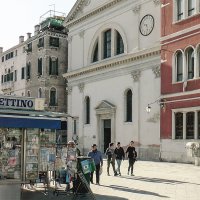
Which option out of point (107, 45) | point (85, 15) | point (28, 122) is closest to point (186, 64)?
point (107, 45)

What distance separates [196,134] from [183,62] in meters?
4.86

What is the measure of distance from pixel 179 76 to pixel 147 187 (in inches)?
563

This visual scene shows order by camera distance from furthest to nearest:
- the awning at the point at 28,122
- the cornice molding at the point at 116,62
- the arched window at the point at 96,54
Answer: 1. the arched window at the point at 96,54
2. the cornice molding at the point at 116,62
3. the awning at the point at 28,122

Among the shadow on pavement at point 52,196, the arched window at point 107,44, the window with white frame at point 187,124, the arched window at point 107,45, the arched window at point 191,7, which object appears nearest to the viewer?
the shadow on pavement at point 52,196

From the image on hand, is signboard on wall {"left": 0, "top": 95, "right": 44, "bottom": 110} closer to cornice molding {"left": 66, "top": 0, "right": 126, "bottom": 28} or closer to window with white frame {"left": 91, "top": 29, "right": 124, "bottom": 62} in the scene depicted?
window with white frame {"left": 91, "top": 29, "right": 124, "bottom": 62}

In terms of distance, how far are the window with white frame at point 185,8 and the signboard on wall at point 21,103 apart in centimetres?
1728

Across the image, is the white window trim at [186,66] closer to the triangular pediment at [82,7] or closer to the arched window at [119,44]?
the arched window at [119,44]

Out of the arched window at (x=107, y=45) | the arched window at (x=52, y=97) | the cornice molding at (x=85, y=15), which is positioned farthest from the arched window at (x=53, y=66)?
the arched window at (x=107, y=45)

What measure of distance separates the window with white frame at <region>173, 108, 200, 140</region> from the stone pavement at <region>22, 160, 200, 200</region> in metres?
5.61

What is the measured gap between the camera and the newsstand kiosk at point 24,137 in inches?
490

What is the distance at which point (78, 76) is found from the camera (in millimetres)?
42625

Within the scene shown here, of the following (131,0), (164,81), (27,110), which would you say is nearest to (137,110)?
(164,81)

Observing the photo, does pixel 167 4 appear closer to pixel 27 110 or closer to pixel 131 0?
pixel 131 0

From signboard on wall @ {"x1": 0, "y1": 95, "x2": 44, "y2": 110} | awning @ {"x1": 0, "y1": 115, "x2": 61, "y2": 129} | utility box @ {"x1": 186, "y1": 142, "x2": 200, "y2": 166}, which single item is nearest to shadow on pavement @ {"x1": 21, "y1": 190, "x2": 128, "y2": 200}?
awning @ {"x1": 0, "y1": 115, "x2": 61, "y2": 129}
